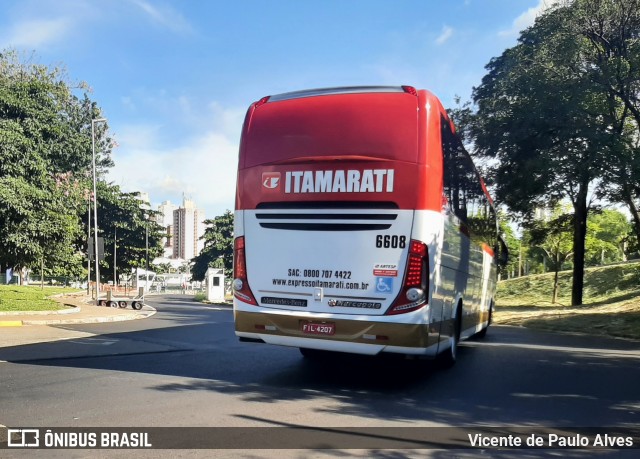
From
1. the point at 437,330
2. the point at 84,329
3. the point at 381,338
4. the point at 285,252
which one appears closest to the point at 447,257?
the point at 437,330

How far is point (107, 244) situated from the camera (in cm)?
5488

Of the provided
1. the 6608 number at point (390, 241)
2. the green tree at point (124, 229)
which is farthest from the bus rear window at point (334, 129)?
the green tree at point (124, 229)

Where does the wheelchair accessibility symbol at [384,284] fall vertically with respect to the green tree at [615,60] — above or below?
below

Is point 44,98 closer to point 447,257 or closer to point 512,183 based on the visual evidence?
point 512,183

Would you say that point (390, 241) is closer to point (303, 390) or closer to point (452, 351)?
point (303, 390)

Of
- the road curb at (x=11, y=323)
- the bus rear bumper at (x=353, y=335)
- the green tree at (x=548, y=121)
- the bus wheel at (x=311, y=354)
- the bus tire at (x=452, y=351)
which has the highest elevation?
the green tree at (x=548, y=121)

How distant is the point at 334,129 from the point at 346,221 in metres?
1.28

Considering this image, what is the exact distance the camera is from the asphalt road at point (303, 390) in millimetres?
5797

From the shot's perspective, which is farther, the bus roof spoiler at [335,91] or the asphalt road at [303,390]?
the bus roof spoiler at [335,91]

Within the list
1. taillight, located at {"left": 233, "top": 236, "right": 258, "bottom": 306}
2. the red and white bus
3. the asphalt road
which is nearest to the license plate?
the red and white bus

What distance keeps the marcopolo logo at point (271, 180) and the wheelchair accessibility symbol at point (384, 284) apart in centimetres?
195

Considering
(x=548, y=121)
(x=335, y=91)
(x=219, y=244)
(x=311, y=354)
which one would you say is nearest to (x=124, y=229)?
(x=219, y=244)

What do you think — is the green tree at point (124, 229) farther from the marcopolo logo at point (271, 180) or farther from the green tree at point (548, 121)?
the marcopolo logo at point (271, 180)

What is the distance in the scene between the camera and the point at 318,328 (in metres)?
7.35
